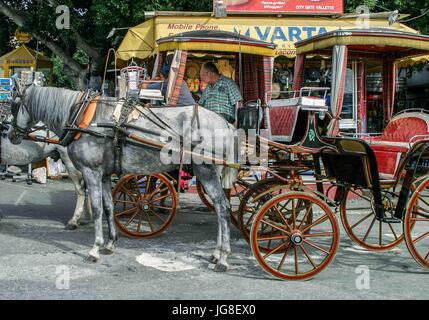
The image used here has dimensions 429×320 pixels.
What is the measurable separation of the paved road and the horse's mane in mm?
1506

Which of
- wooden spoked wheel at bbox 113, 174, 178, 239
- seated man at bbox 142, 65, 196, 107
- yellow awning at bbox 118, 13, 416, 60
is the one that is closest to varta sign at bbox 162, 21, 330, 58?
yellow awning at bbox 118, 13, 416, 60

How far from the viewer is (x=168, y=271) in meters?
5.56

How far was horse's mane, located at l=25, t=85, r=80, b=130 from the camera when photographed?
6094 millimetres

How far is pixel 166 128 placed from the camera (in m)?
5.77

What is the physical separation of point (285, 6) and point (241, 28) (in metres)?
1.41

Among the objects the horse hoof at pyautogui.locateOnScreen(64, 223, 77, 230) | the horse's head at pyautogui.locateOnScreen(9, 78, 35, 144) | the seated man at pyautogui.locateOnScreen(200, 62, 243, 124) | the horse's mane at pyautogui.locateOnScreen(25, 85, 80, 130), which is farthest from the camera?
the horse hoof at pyautogui.locateOnScreen(64, 223, 77, 230)

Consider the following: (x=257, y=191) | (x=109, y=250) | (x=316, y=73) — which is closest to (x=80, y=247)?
(x=109, y=250)

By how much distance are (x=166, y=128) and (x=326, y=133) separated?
175 cm

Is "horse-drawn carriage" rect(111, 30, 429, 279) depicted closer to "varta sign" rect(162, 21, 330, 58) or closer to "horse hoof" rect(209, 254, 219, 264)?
"horse hoof" rect(209, 254, 219, 264)

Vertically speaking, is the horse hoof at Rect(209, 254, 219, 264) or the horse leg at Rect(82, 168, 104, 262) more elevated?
the horse leg at Rect(82, 168, 104, 262)

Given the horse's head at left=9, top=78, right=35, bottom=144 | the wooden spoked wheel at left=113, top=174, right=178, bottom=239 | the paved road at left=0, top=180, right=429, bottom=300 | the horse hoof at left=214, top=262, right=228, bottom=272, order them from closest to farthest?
1. the paved road at left=0, top=180, right=429, bottom=300
2. the horse hoof at left=214, top=262, right=228, bottom=272
3. the horse's head at left=9, top=78, right=35, bottom=144
4. the wooden spoked wheel at left=113, top=174, right=178, bottom=239

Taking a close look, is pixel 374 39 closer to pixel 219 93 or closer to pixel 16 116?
pixel 219 93

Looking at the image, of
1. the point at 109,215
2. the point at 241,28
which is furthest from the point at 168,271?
the point at 241,28

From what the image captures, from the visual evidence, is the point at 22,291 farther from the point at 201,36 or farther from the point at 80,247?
the point at 201,36
